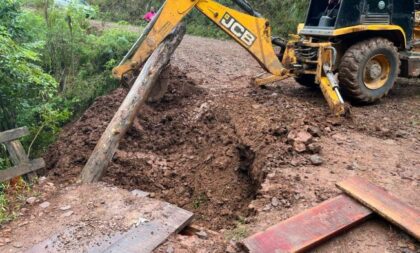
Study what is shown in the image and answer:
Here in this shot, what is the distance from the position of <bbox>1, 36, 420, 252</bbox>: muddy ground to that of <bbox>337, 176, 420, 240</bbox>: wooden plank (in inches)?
4.4

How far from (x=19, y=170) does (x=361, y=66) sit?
4.94 m

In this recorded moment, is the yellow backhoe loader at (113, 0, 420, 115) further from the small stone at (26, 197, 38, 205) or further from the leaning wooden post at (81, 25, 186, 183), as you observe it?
the small stone at (26, 197, 38, 205)

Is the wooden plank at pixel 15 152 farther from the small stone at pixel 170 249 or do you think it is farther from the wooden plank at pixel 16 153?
the small stone at pixel 170 249

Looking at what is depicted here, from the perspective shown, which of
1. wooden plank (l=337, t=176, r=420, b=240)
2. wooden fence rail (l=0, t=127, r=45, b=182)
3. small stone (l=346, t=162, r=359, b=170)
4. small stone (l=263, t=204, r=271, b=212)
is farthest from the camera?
wooden fence rail (l=0, t=127, r=45, b=182)

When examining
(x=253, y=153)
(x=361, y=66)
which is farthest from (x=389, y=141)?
(x=253, y=153)

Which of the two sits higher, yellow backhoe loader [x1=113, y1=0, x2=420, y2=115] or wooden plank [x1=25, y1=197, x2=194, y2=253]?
yellow backhoe loader [x1=113, y1=0, x2=420, y2=115]

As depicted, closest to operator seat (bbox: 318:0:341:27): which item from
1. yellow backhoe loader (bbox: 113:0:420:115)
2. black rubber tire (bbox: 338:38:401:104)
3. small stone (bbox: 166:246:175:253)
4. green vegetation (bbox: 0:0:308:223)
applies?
yellow backhoe loader (bbox: 113:0:420:115)

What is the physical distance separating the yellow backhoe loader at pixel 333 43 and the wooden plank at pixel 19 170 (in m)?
1.80

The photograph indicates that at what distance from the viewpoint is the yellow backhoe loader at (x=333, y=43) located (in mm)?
6535

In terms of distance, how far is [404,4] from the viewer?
7121 mm

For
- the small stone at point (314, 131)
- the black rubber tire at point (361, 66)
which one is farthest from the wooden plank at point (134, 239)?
the black rubber tire at point (361, 66)

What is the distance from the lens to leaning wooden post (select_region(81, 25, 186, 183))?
5441 mm

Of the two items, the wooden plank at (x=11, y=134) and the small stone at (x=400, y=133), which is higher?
the wooden plank at (x=11, y=134)

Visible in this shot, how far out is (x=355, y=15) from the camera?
6.75m
